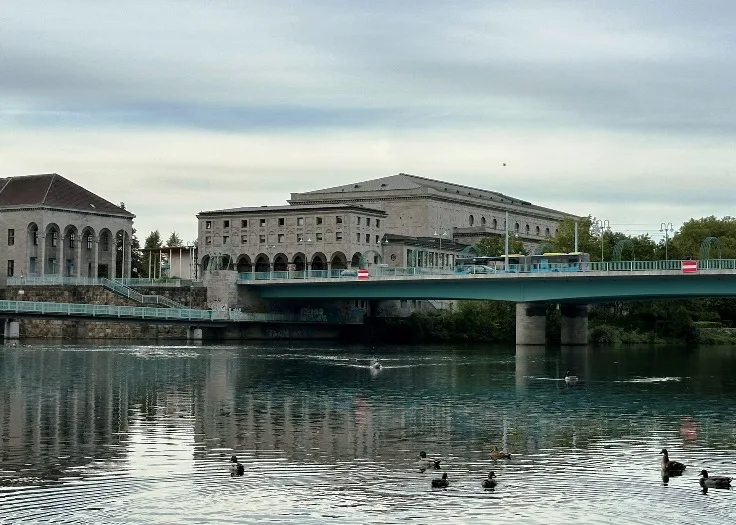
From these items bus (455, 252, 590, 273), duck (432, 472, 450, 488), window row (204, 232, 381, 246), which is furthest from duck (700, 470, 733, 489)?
window row (204, 232, 381, 246)

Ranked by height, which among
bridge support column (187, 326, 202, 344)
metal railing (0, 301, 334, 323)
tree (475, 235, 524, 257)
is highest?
tree (475, 235, 524, 257)

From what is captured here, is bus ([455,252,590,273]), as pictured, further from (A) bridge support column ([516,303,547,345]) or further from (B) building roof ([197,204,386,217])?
(B) building roof ([197,204,386,217])

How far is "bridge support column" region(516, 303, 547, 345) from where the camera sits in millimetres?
130375

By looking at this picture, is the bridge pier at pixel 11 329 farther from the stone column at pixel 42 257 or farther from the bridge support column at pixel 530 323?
the bridge support column at pixel 530 323

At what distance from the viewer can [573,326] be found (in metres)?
139

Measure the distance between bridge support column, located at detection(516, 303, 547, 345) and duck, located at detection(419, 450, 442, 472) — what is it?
90037 millimetres

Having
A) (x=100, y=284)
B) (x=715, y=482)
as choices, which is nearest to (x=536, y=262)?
(x=100, y=284)

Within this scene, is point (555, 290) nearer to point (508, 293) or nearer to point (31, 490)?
point (508, 293)

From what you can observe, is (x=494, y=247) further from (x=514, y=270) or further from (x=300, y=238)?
(x=514, y=270)

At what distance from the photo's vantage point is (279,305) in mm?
155375

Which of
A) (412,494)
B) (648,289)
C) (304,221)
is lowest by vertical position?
(412,494)

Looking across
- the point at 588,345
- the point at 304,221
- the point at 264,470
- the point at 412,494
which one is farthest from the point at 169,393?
the point at 304,221

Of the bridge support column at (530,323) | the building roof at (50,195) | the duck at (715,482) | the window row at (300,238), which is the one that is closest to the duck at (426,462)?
the duck at (715,482)

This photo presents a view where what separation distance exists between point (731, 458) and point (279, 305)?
114 metres
